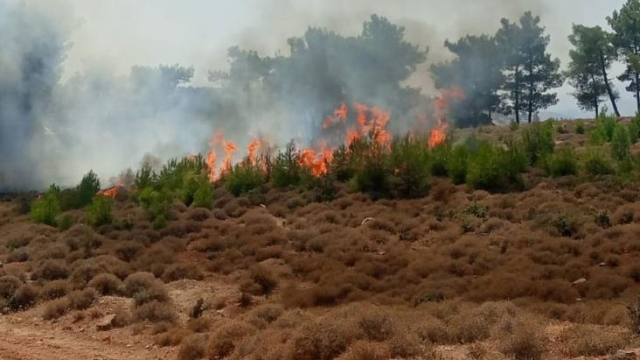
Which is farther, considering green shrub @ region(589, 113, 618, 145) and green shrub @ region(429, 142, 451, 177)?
green shrub @ region(589, 113, 618, 145)

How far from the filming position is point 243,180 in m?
25.7

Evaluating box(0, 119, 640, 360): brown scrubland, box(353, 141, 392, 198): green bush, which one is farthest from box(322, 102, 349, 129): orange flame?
box(0, 119, 640, 360): brown scrubland

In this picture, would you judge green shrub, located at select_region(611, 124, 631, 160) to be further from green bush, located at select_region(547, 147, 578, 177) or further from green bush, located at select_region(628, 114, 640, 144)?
green bush, located at select_region(628, 114, 640, 144)

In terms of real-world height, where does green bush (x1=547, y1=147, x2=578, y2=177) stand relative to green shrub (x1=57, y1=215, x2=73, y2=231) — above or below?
above

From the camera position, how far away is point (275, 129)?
119 feet

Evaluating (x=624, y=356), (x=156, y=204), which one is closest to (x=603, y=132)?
(x=156, y=204)

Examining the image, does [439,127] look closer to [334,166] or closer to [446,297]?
[334,166]

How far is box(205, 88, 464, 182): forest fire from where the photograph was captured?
2758 centimetres

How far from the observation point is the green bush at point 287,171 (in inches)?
1003

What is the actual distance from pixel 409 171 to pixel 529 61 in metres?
27.5

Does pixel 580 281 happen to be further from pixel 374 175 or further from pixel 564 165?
pixel 374 175

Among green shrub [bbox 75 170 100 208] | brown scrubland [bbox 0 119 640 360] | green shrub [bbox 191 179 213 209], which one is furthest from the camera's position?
Answer: green shrub [bbox 75 170 100 208]

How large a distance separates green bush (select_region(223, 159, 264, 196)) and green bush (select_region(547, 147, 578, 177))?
10.5 metres

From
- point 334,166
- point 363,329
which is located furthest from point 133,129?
point 363,329
